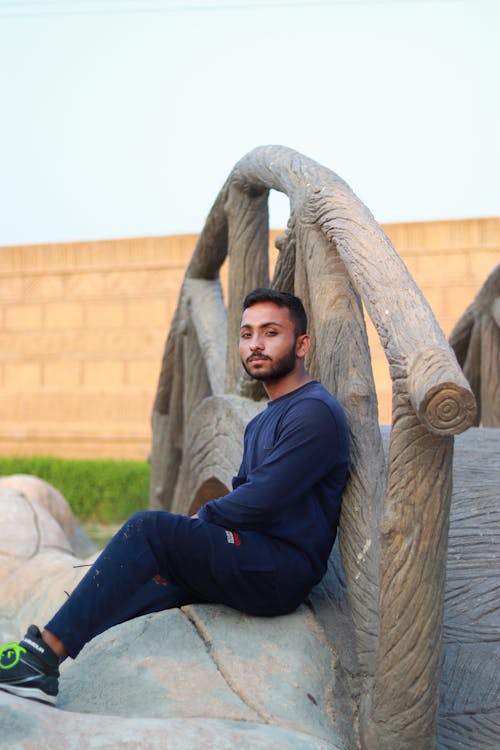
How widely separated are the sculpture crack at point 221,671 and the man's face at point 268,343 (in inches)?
22.9

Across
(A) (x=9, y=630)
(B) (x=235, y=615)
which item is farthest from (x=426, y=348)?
(A) (x=9, y=630)

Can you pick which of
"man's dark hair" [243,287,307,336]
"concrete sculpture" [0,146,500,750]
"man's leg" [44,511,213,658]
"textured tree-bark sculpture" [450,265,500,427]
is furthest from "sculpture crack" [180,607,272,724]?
"textured tree-bark sculpture" [450,265,500,427]

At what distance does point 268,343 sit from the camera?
2.47 metres

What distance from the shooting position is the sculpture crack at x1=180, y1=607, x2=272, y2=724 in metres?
2.07

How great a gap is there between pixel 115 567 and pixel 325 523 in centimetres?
48

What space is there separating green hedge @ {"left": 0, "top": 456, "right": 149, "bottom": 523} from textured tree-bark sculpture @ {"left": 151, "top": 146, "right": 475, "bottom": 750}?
289 inches

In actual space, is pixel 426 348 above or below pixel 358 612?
above

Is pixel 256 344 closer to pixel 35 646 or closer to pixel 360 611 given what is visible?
pixel 360 611

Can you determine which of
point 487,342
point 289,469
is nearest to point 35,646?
point 289,469

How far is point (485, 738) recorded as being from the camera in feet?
7.32

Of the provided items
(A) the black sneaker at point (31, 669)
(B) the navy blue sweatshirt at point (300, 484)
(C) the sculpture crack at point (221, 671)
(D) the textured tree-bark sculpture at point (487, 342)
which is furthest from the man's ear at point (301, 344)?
(D) the textured tree-bark sculpture at point (487, 342)

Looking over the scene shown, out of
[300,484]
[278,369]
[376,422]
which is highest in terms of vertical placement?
[278,369]

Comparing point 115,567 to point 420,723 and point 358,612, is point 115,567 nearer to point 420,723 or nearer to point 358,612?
point 358,612

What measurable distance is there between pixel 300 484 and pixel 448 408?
609 millimetres
